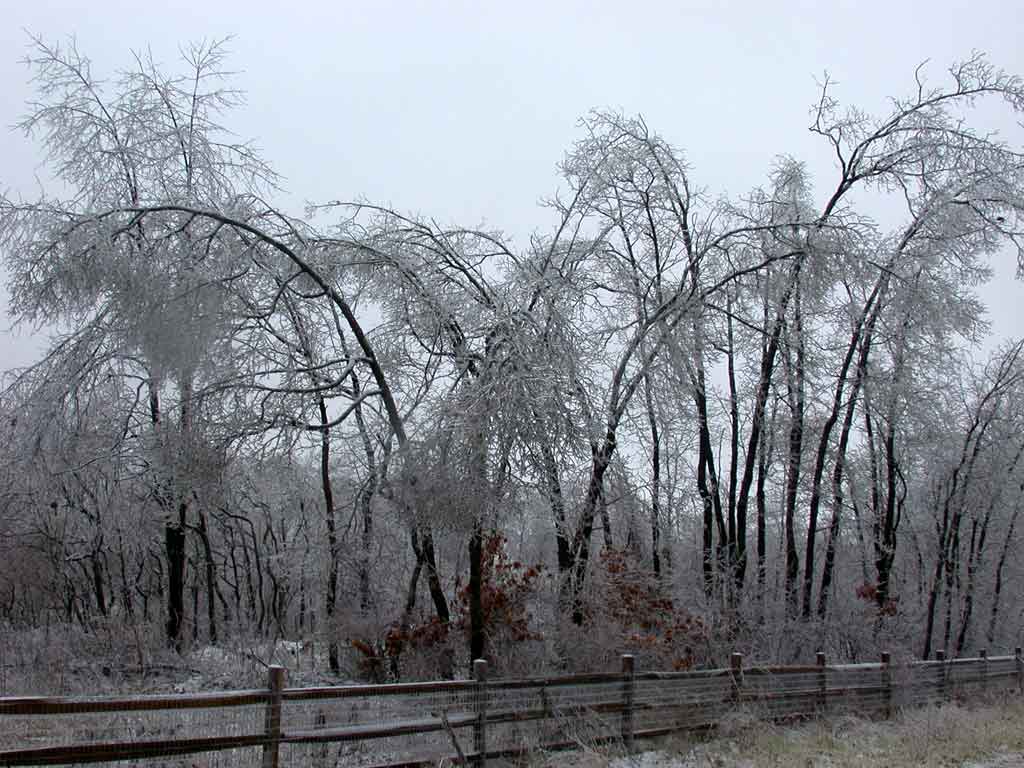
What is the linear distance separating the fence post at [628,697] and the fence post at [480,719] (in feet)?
6.09

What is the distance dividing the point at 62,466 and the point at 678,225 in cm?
1060

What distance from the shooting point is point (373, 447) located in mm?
13688

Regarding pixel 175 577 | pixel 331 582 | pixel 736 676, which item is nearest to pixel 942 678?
pixel 736 676

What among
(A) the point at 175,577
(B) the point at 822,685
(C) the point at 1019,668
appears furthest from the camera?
(C) the point at 1019,668

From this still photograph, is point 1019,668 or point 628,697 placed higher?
point 628,697

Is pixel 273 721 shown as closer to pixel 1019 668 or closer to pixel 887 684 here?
pixel 887 684

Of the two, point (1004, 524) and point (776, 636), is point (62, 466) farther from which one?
point (1004, 524)

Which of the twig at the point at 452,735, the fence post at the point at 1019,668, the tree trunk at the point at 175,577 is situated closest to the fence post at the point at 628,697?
the twig at the point at 452,735

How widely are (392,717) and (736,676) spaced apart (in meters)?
5.06

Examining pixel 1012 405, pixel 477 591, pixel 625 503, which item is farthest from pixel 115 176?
pixel 1012 405

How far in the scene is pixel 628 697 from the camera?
10.4m

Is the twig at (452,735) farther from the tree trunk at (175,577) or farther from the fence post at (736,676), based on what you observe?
the tree trunk at (175,577)

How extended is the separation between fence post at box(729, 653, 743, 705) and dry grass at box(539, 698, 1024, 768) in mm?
342

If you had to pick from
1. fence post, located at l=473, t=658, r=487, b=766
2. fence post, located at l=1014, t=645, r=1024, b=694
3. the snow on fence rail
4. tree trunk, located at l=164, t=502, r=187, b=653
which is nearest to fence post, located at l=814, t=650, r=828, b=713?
the snow on fence rail
